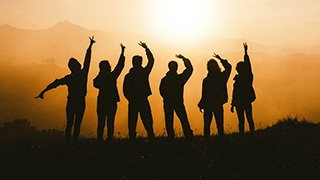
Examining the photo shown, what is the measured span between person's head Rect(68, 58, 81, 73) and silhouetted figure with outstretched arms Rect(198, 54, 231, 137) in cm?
492

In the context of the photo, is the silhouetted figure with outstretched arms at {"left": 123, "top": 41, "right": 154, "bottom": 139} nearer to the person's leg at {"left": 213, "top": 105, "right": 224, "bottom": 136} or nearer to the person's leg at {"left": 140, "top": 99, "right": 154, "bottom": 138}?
the person's leg at {"left": 140, "top": 99, "right": 154, "bottom": 138}

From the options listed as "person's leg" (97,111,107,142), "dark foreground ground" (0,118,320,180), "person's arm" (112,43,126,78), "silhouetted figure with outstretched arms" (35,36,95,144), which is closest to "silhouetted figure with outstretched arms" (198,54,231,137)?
"dark foreground ground" (0,118,320,180)

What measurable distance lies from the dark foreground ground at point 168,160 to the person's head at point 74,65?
2.79m

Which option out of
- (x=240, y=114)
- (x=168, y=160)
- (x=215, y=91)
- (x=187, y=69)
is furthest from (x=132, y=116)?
(x=240, y=114)

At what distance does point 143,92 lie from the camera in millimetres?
13938

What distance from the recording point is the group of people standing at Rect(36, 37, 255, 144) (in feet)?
44.8

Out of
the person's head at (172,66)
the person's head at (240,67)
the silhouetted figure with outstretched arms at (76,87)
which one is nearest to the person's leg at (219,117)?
the person's head at (240,67)

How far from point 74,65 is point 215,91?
5487mm

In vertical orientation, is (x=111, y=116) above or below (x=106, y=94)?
below

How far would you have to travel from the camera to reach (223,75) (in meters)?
14.7

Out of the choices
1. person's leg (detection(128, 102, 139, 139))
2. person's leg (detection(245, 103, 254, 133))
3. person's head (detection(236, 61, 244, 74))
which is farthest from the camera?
person's leg (detection(245, 103, 254, 133))

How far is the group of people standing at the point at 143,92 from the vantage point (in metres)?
13.6

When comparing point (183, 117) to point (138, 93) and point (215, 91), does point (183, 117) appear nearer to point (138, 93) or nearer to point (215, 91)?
point (215, 91)

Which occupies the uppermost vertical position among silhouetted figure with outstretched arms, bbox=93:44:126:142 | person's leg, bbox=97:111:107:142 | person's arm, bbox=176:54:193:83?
person's arm, bbox=176:54:193:83
